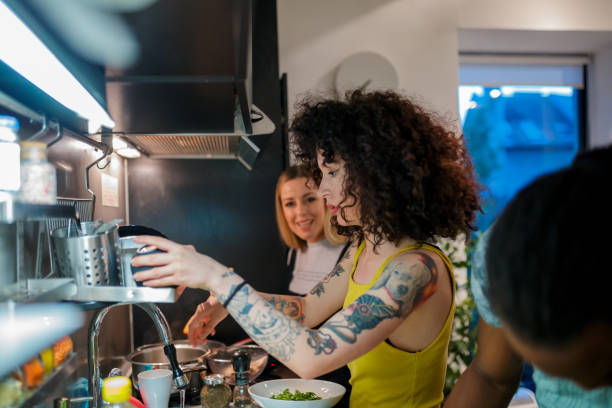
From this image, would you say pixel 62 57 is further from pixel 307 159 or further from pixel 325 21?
pixel 325 21

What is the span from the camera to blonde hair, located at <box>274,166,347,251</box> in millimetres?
2238

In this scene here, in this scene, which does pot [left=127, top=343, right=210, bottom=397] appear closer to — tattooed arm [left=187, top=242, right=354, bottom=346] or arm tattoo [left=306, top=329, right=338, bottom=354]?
tattooed arm [left=187, top=242, right=354, bottom=346]

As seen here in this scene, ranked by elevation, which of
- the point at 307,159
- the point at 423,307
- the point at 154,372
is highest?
the point at 307,159

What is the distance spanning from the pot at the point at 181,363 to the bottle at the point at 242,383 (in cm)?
18

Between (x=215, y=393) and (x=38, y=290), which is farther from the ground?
(x=38, y=290)

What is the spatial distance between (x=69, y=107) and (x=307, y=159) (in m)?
0.62

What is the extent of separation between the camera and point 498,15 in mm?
2912

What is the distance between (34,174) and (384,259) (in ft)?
2.49

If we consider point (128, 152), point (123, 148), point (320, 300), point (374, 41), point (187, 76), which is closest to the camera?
point (187, 76)

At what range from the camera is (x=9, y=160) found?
0.84 m

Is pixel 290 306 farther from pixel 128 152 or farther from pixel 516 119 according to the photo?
pixel 516 119

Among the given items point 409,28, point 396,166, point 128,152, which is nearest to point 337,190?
point 396,166

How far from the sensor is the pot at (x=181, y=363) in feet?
4.54

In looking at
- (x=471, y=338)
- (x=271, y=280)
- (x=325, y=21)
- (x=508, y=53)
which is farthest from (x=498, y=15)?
(x=271, y=280)
